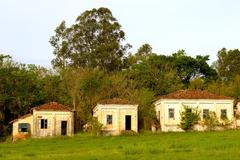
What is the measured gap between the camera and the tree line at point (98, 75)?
59531 millimetres

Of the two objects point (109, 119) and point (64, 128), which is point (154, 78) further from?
point (64, 128)

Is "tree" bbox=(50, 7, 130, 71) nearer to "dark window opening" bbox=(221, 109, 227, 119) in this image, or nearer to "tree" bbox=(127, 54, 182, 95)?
"tree" bbox=(127, 54, 182, 95)

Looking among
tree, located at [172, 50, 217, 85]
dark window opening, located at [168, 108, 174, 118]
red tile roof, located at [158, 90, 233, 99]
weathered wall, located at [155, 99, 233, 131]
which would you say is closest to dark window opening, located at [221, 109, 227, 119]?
weathered wall, located at [155, 99, 233, 131]

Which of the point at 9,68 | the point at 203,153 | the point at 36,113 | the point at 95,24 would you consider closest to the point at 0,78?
the point at 9,68

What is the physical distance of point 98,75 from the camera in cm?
6481

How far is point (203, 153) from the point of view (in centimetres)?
2611

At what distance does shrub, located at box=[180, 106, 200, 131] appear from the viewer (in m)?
52.3

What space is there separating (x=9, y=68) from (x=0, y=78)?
6.83 ft

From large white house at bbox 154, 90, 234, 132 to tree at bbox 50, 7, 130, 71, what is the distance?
71.9ft

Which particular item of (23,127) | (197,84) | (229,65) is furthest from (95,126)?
(229,65)

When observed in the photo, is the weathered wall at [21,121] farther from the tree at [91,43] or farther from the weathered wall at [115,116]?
the tree at [91,43]

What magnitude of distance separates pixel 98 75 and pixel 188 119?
16.1 m

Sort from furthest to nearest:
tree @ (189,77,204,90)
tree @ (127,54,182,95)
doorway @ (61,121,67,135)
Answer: tree @ (189,77,204,90) → tree @ (127,54,182,95) → doorway @ (61,121,67,135)

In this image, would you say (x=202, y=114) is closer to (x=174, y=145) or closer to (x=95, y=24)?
(x=174, y=145)
